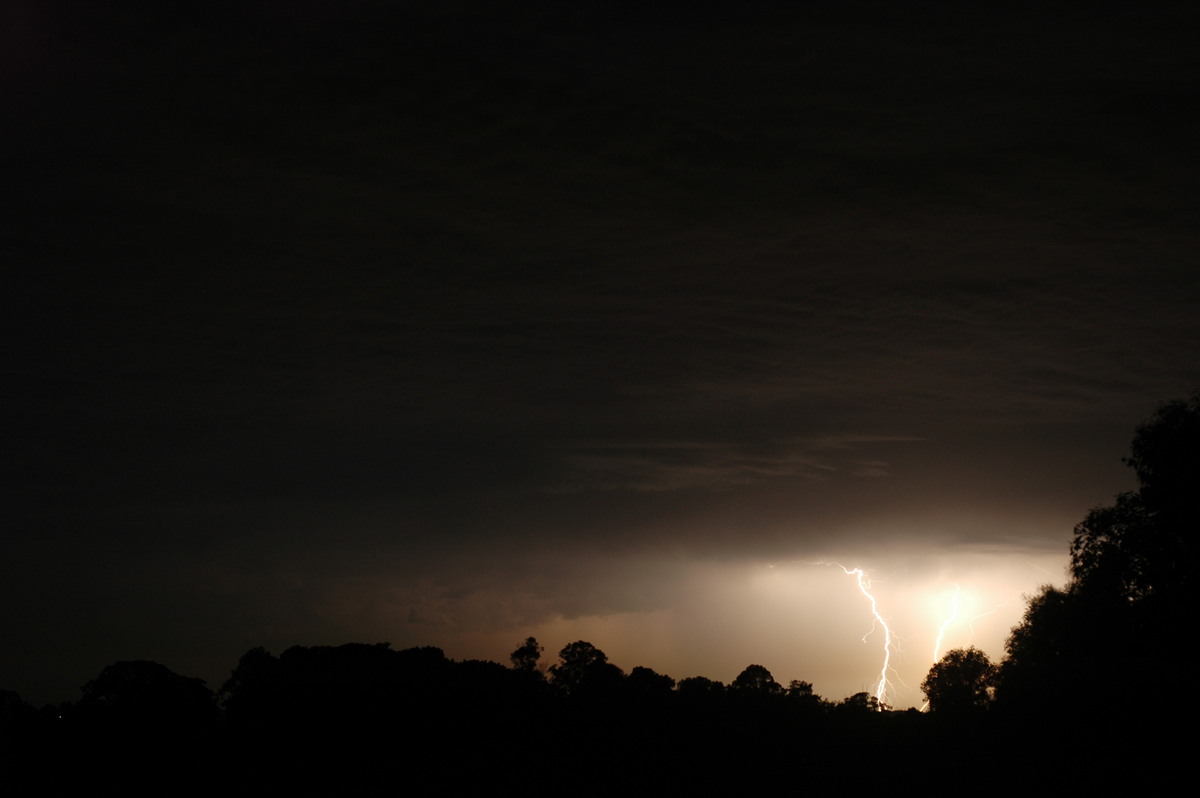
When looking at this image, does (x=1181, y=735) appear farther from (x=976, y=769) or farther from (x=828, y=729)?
(x=828, y=729)

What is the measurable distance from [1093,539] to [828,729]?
14.1 metres

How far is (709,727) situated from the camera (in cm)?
3978

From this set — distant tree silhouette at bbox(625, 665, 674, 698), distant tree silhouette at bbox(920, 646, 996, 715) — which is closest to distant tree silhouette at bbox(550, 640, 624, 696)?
distant tree silhouette at bbox(625, 665, 674, 698)

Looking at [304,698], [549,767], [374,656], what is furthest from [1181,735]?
[374,656]

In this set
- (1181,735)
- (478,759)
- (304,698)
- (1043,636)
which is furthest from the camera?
(1043,636)

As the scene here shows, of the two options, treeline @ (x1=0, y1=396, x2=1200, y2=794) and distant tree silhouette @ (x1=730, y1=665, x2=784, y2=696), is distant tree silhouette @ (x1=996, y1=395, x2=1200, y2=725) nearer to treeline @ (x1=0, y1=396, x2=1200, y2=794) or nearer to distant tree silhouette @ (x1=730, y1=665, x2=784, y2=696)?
treeline @ (x1=0, y1=396, x2=1200, y2=794)

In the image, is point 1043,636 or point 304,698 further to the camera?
point 1043,636

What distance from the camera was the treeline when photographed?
103 ft

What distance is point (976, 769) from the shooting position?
101 ft

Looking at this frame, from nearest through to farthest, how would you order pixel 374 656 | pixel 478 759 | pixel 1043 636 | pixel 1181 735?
pixel 1181 735 → pixel 478 759 → pixel 1043 636 → pixel 374 656

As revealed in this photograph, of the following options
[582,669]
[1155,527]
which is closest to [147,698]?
[582,669]

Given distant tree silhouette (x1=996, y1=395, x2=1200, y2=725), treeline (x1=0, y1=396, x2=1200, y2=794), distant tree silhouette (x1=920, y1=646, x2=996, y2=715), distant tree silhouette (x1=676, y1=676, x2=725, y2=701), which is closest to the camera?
treeline (x1=0, y1=396, x2=1200, y2=794)

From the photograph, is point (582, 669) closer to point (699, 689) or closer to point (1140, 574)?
point (699, 689)

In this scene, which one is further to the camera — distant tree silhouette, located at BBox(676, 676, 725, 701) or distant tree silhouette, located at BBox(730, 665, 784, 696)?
distant tree silhouette, located at BBox(730, 665, 784, 696)
